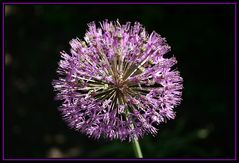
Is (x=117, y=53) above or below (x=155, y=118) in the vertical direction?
above

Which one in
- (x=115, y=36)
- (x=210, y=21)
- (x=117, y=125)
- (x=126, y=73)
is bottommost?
(x=117, y=125)

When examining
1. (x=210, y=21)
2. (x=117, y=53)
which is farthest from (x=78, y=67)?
(x=210, y=21)

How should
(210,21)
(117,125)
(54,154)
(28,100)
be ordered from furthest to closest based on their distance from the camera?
(28,100)
(54,154)
(210,21)
(117,125)

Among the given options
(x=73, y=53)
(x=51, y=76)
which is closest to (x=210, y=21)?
(x=51, y=76)

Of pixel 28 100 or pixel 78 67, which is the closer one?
pixel 78 67

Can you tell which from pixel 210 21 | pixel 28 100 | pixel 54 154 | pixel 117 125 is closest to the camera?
pixel 117 125

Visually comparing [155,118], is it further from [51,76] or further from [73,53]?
[51,76]
